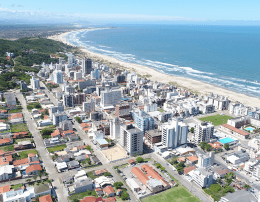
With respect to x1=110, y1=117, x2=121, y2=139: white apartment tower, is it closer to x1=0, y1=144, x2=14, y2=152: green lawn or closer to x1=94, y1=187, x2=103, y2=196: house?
x1=94, y1=187, x2=103, y2=196: house

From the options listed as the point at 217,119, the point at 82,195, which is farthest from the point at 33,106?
the point at 217,119

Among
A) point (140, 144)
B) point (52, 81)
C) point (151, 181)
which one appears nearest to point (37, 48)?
point (52, 81)

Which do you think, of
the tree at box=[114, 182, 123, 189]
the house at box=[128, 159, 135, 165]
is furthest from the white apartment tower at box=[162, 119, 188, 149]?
the tree at box=[114, 182, 123, 189]

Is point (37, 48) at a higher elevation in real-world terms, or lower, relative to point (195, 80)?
higher

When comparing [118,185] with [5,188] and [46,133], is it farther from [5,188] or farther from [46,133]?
[46,133]

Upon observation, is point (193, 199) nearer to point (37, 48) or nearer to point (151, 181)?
point (151, 181)

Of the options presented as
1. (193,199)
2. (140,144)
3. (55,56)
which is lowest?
(193,199)

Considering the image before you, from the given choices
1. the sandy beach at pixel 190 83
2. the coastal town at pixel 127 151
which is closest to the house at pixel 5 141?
the coastal town at pixel 127 151
